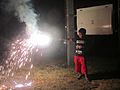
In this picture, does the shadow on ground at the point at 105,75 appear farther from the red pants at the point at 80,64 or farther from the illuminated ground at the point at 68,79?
the red pants at the point at 80,64

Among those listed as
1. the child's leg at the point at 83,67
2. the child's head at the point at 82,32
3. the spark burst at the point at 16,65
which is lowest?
the spark burst at the point at 16,65

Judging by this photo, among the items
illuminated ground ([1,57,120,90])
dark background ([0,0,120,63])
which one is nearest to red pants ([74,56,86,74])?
illuminated ground ([1,57,120,90])

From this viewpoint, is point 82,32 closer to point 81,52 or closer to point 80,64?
point 81,52

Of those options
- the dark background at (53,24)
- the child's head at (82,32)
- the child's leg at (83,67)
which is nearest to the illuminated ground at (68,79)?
the child's leg at (83,67)

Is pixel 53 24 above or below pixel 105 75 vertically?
above

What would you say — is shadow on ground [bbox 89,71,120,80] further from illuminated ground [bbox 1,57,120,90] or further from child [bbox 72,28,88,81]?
child [bbox 72,28,88,81]

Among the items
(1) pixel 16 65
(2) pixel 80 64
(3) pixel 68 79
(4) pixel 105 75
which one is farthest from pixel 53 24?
(3) pixel 68 79

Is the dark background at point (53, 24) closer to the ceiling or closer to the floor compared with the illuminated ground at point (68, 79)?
closer to the ceiling

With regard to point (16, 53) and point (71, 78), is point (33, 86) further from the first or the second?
point (16, 53)

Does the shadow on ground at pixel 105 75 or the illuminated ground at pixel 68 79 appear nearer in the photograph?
the illuminated ground at pixel 68 79

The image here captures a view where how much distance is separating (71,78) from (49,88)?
5.61 feet

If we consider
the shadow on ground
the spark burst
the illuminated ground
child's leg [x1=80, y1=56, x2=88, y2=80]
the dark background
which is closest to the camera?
the illuminated ground

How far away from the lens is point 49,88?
9.59 metres

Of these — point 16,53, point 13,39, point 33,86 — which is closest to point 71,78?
point 33,86
